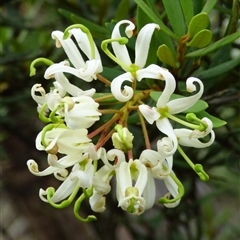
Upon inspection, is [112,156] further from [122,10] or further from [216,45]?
[122,10]

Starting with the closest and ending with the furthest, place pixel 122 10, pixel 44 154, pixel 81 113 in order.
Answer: pixel 81 113 < pixel 122 10 < pixel 44 154

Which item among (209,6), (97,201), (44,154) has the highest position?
(209,6)

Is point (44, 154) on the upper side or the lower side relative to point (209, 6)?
lower

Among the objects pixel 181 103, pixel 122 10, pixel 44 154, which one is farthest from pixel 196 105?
pixel 44 154

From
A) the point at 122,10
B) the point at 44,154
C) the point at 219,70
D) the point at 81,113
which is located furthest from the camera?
the point at 44,154

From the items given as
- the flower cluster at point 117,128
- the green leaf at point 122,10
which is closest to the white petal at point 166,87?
the flower cluster at point 117,128

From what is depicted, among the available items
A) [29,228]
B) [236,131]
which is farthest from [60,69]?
[29,228]
